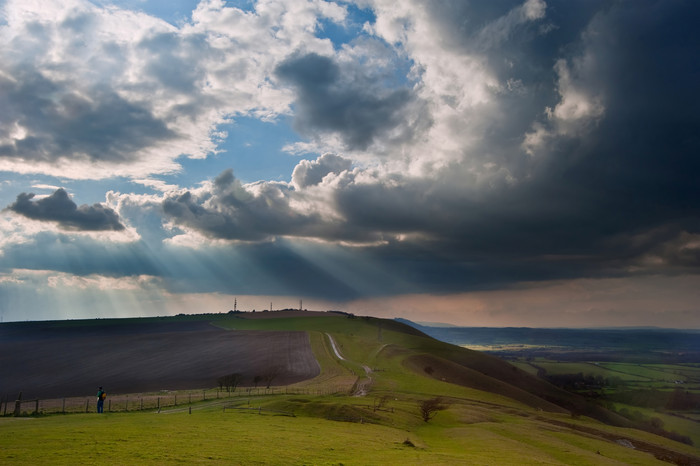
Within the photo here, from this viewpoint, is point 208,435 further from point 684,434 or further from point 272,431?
point 684,434

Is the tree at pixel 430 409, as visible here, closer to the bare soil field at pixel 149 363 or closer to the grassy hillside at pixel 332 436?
the grassy hillside at pixel 332 436

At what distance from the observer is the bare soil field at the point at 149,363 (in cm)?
11881

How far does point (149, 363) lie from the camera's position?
148125mm

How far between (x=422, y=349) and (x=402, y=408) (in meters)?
108

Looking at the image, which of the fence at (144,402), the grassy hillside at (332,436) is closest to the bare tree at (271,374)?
the grassy hillside at (332,436)

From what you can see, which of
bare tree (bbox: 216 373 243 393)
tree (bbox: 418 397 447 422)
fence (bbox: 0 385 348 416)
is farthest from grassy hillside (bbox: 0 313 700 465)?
bare tree (bbox: 216 373 243 393)

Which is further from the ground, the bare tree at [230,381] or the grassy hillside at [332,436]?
the grassy hillside at [332,436]

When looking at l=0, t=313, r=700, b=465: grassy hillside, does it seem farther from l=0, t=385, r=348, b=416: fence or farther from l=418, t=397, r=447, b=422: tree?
l=0, t=385, r=348, b=416: fence

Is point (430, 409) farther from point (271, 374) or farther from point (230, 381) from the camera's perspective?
point (271, 374)

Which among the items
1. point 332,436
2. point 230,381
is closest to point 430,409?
point 332,436

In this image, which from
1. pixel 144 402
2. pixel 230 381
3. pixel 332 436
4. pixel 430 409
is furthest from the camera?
pixel 230 381

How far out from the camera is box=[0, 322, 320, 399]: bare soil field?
11881cm

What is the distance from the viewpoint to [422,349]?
17475 centimetres

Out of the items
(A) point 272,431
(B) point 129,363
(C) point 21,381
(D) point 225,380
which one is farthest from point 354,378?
(C) point 21,381
